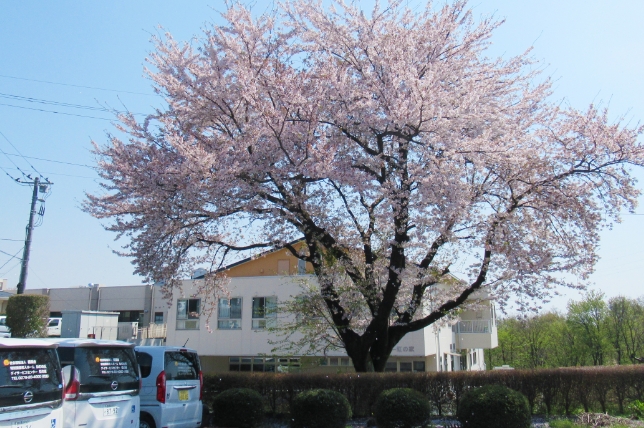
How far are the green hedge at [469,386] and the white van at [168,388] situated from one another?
100.0 inches

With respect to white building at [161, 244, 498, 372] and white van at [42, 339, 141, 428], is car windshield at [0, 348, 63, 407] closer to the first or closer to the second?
white van at [42, 339, 141, 428]

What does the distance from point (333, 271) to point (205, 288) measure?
4.34 meters

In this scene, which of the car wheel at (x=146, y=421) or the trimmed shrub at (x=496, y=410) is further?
the trimmed shrub at (x=496, y=410)

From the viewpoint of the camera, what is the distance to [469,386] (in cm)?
1152

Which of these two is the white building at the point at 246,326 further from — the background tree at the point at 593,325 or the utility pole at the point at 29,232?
the background tree at the point at 593,325

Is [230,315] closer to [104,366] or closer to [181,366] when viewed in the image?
[181,366]

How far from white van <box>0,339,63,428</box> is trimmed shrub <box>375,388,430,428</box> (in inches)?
219

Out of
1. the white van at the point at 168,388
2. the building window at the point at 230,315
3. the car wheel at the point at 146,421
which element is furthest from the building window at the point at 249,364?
the car wheel at the point at 146,421

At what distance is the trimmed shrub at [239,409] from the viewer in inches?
432

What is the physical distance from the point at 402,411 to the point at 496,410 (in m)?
1.60

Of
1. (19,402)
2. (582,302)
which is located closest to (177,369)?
(19,402)

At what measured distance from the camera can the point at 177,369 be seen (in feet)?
31.4

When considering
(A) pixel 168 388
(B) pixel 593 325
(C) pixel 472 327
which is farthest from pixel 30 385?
(B) pixel 593 325

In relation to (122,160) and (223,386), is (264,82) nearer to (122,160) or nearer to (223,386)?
(122,160)
